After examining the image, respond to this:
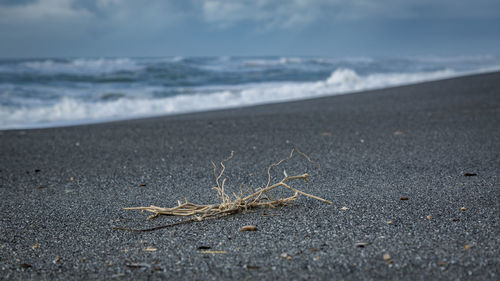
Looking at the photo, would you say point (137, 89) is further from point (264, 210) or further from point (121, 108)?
point (264, 210)

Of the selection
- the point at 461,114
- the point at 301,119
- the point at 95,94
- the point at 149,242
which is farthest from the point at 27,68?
the point at 149,242

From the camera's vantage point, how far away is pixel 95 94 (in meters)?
11.0

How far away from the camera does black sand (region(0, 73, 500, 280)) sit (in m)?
1.51

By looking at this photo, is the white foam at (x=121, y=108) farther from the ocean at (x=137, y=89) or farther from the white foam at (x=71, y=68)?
the white foam at (x=71, y=68)

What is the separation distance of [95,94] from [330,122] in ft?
24.9

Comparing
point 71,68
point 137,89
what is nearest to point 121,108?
point 137,89

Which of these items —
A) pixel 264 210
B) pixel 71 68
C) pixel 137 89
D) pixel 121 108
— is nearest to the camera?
pixel 264 210

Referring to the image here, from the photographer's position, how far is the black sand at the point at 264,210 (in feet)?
4.97

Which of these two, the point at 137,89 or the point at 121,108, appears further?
the point at 137,89

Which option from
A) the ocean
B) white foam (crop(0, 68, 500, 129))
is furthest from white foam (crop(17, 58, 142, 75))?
white foam (crop(0, 68, 500, 129))

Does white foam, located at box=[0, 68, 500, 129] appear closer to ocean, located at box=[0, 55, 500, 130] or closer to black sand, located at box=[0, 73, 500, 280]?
ocean, located at box=[0, 55, 500, 130]

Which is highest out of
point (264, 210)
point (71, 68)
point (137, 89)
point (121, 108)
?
point (71, 68)

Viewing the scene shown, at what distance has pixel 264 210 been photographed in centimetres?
215

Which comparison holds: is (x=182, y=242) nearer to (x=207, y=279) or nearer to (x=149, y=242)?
(x=149, y=242)
